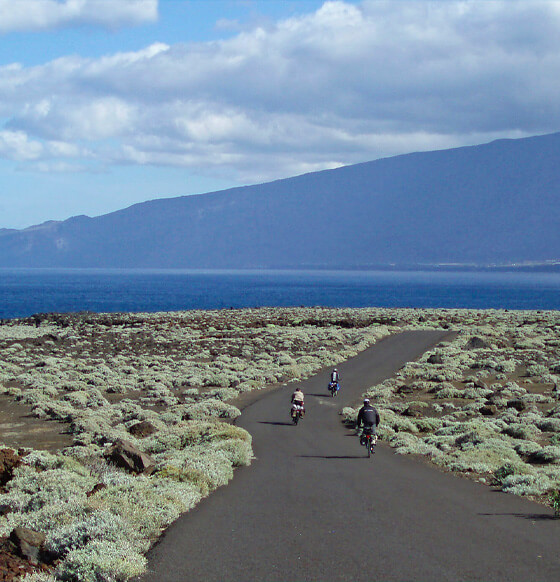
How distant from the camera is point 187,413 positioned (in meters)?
26.5

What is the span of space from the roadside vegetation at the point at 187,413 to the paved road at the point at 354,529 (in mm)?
645

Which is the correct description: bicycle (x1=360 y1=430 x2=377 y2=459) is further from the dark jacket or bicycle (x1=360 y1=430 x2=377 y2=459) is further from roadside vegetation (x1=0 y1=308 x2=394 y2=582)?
roadside vegetation (x1=0 y1=308 x2=394 y2=582)

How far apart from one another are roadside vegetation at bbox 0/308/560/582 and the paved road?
64 centimetres

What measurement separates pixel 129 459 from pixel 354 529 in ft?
22.8

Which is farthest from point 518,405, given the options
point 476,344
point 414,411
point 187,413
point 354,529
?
point 476,344

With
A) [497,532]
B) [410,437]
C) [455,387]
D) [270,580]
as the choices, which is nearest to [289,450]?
[410,437]

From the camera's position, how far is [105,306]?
12631 cm

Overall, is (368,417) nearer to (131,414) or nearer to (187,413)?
(187,413)

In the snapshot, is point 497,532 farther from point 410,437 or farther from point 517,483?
point 410,437

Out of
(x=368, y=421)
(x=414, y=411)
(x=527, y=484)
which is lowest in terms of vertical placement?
(x=414, y=411)

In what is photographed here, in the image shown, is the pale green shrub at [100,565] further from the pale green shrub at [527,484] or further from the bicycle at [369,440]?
the bicycle at [369,440]

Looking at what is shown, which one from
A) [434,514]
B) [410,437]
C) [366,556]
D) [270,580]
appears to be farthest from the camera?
[410,437]

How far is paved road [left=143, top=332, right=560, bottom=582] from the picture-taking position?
→ 9438 millimetres

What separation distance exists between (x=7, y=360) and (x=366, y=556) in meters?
40.2
